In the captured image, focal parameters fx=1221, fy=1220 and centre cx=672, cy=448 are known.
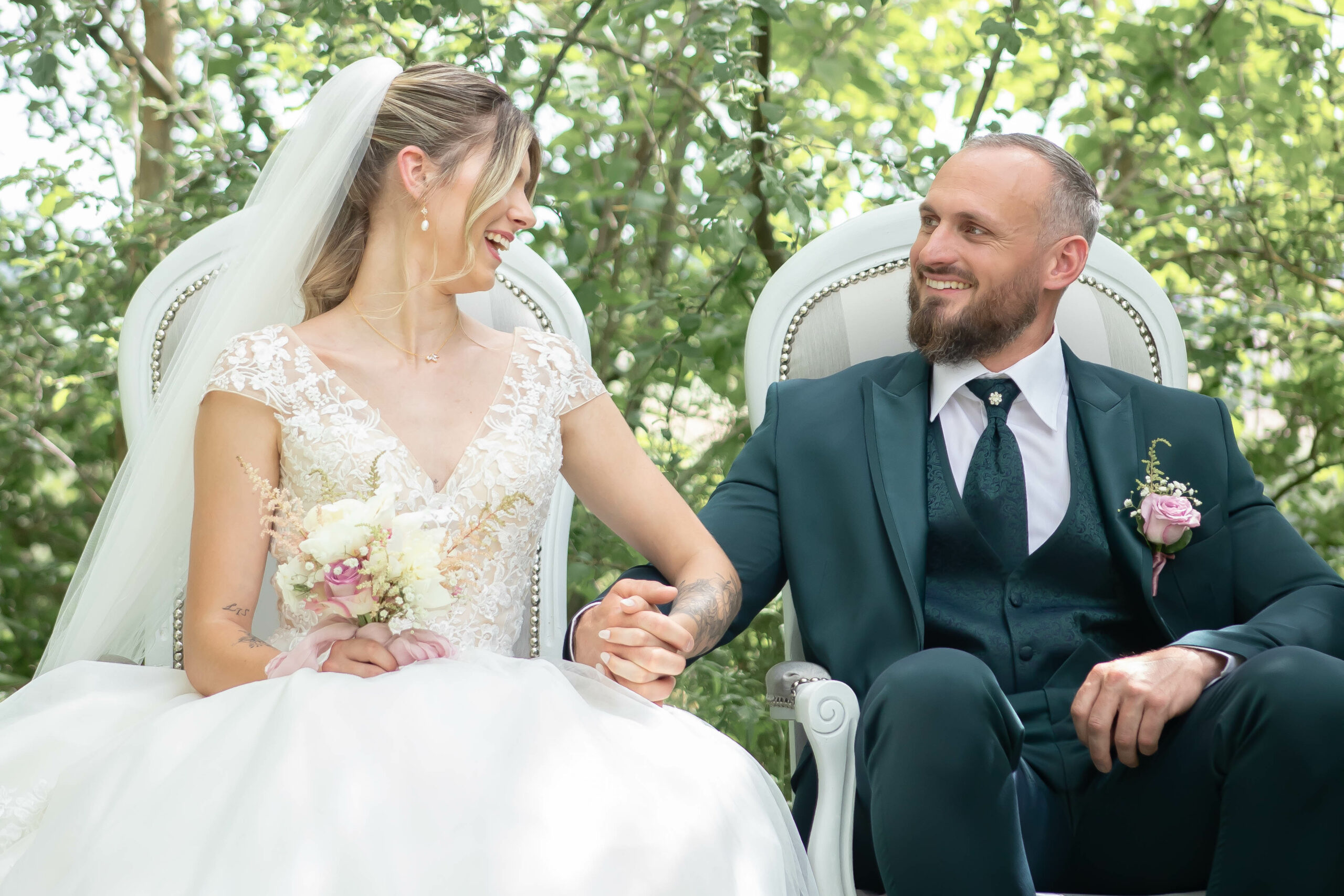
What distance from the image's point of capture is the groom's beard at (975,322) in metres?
2.33

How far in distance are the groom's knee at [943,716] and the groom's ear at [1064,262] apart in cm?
Answer: 100

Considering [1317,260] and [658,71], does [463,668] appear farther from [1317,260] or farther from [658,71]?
[1317,260]

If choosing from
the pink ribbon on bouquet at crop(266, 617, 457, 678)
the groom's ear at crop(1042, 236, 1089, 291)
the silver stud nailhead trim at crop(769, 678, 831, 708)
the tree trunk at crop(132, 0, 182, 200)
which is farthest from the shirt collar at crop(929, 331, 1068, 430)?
the tree trunk at crop(132, 0, 182, 200)

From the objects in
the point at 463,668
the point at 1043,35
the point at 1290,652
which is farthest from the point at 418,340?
the point at 1043,35

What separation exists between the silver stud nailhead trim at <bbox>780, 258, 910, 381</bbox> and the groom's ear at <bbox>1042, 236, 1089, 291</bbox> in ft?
Answer: 1.03

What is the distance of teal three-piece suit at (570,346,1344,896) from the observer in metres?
1.61

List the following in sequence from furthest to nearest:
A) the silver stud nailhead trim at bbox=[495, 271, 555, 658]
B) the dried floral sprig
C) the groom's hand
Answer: the silver stud nailhead trim at bbox=[495, 271, 555, 658]
the groom's hand
the dried floral sprig

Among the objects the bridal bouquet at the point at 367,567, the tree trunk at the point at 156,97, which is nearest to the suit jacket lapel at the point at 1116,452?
the bridal bouquet at the point at 367,567

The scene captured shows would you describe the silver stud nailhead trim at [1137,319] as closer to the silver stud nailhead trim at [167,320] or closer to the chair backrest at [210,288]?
the chair backrest at [210,288]

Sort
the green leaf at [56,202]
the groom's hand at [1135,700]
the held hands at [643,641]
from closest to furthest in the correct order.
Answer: the groom's hand at [1135,700], the held hands at [643,641], the green leaf at [56,202]

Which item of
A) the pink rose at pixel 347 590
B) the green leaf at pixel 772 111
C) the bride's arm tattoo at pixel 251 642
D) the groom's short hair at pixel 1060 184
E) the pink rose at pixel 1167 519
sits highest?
the green leaf at pixel 772 111

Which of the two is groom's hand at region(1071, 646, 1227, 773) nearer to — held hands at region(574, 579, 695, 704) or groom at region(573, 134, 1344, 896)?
groom at region(573, 134, 1344, 896)

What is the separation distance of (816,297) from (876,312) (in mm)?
132

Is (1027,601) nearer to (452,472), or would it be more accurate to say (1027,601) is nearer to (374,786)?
(452,472)
